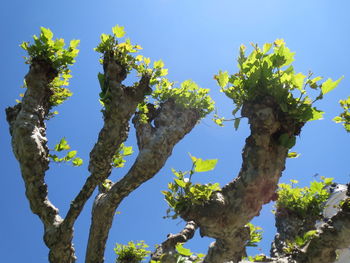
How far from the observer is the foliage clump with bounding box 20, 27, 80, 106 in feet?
22.3

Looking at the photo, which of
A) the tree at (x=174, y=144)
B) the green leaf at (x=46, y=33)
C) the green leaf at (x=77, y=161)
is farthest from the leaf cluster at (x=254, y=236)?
the green leaf at (x=46, y=33)

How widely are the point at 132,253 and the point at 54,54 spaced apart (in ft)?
20.5

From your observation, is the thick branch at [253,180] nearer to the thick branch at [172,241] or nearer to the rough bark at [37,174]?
the thick branch at [172,241]

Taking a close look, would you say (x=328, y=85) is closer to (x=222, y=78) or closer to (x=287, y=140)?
(x=287, y=140)

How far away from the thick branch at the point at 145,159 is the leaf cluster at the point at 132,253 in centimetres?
253

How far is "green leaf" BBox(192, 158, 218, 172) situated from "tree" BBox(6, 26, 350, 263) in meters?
0.01

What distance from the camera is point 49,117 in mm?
8133

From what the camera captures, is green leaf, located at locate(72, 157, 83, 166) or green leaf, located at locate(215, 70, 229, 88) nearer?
green leaf, located at locate(215, 70, 229, 88)

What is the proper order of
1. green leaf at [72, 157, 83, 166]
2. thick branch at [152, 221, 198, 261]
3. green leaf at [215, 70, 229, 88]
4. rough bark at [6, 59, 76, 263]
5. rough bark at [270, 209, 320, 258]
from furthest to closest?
rough bark at [270, 209, 320, 258] < green leaf at [72, 157, 83, 166] < thick branch at [152, 221, 198, 261] < rough bark at [6, 59, 76, 263] < green leaf at [215, 70, 229, 88]

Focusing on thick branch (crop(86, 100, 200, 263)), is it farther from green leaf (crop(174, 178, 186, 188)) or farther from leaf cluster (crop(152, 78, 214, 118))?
green leaf (crop(174, 178, 186, 188))

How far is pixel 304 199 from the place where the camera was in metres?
8.76

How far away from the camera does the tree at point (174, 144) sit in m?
4.64

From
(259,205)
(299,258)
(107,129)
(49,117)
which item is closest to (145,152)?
(107,129)

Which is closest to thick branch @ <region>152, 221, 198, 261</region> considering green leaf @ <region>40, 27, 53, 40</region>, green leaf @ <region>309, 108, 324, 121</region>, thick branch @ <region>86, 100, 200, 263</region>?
thick branch @ <region>86, 100, 200, 263</region>
